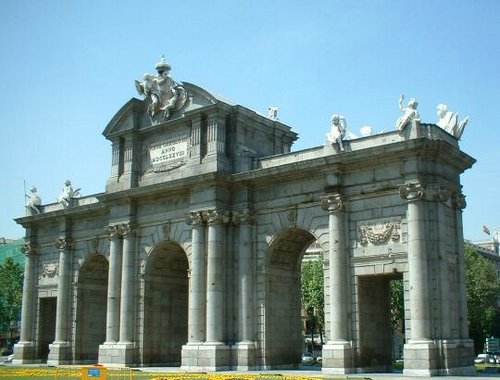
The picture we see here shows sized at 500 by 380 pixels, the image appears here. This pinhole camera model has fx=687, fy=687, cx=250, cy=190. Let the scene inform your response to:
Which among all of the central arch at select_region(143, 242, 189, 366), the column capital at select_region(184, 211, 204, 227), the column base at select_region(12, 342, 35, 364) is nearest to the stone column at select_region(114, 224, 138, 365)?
the central arch at select_region(143, 242, 189, 366)

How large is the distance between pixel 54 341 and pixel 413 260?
28.8 m

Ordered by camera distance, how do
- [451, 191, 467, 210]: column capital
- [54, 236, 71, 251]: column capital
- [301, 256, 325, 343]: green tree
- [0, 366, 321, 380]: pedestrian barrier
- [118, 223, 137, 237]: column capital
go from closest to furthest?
[0, 366, 321, 380]: pedestrian barrier, [451, 191, 467, 210]: column capital, [118, 223, 137, 237]: column capital, [54, 236, 71, 251]: column capital, [301, 256, 325, 343]: green tree

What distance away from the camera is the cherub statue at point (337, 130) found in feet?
117

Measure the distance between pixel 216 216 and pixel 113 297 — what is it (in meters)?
9.79

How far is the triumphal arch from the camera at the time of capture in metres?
32.8

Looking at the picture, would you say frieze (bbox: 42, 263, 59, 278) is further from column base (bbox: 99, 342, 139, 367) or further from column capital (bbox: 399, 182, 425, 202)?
column capital (bbox: 399, 182, 425, 202)

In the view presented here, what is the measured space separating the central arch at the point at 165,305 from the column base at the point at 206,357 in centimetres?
496

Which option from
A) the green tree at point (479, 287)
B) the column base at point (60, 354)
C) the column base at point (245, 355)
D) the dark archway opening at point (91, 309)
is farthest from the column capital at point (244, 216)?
the green tree at point (479, 287)

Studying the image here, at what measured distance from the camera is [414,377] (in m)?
30.0

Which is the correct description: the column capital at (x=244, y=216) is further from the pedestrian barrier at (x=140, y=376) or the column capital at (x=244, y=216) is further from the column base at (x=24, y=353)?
the column base at (x=24, y=353)

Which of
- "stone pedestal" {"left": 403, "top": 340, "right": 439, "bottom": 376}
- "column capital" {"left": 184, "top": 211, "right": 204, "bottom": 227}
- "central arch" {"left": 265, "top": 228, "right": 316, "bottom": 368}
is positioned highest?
"column capital" {"left": 184, "top": 211, "right": 204, "bottom": 227}

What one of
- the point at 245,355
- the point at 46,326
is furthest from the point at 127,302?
the point at 46,326

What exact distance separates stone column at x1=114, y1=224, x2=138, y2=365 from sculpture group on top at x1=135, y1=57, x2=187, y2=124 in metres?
7.35

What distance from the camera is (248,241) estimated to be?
38688 mm
